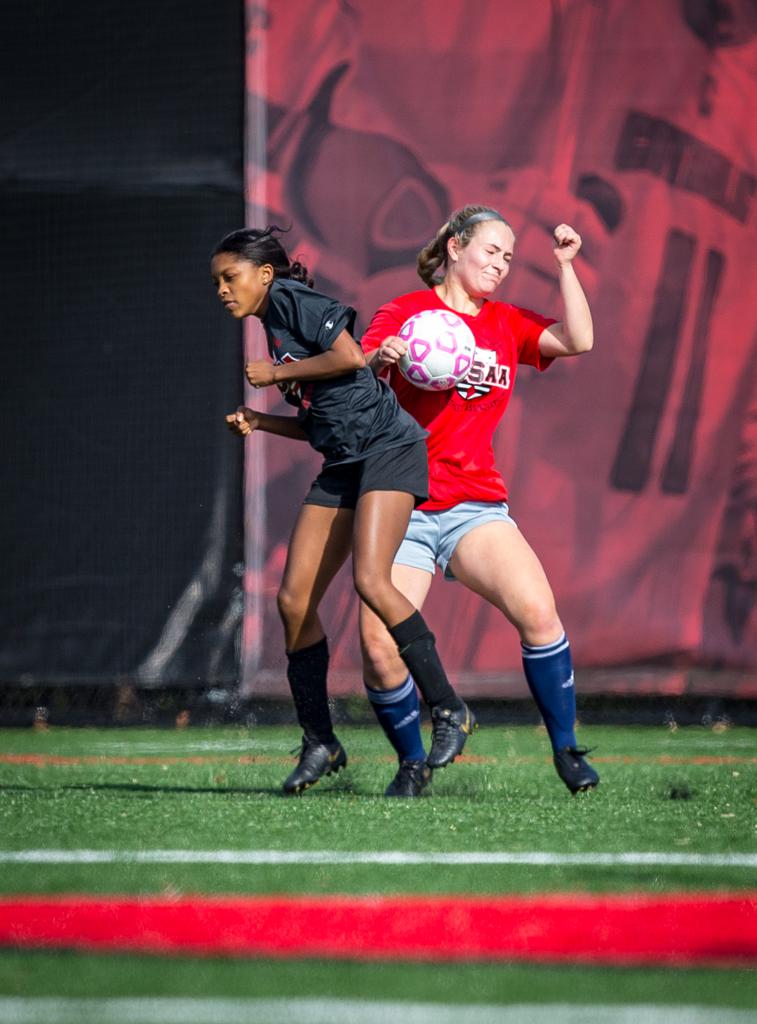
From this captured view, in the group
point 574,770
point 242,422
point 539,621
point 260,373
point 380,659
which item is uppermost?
point 260,373

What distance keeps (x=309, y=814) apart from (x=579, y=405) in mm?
4336

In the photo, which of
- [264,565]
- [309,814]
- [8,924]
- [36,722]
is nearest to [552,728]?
[309,814]

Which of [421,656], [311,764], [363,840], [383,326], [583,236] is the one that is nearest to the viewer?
[363,840]

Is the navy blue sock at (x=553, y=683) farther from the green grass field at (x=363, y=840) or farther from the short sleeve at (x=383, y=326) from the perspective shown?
the short sleeve at (x=383, y=326)

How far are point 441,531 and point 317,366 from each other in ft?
2.27

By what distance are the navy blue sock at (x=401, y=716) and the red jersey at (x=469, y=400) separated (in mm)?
555

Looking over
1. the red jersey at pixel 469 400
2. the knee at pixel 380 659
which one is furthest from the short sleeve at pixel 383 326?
the knee at pixel 380 659

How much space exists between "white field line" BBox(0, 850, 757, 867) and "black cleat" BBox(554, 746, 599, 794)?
0.92m

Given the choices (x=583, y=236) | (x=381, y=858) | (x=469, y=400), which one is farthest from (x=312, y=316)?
(x=583, y=236)

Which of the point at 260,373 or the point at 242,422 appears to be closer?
the point at 260,373

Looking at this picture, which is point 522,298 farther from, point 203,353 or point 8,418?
point 8,418

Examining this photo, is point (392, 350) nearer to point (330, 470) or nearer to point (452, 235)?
point (330, 470)

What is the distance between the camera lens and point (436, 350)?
4.63m

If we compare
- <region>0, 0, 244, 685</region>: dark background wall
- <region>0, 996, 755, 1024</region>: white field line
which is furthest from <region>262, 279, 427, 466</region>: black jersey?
<region>0, 0, 244, 685</region>: dark background wall
